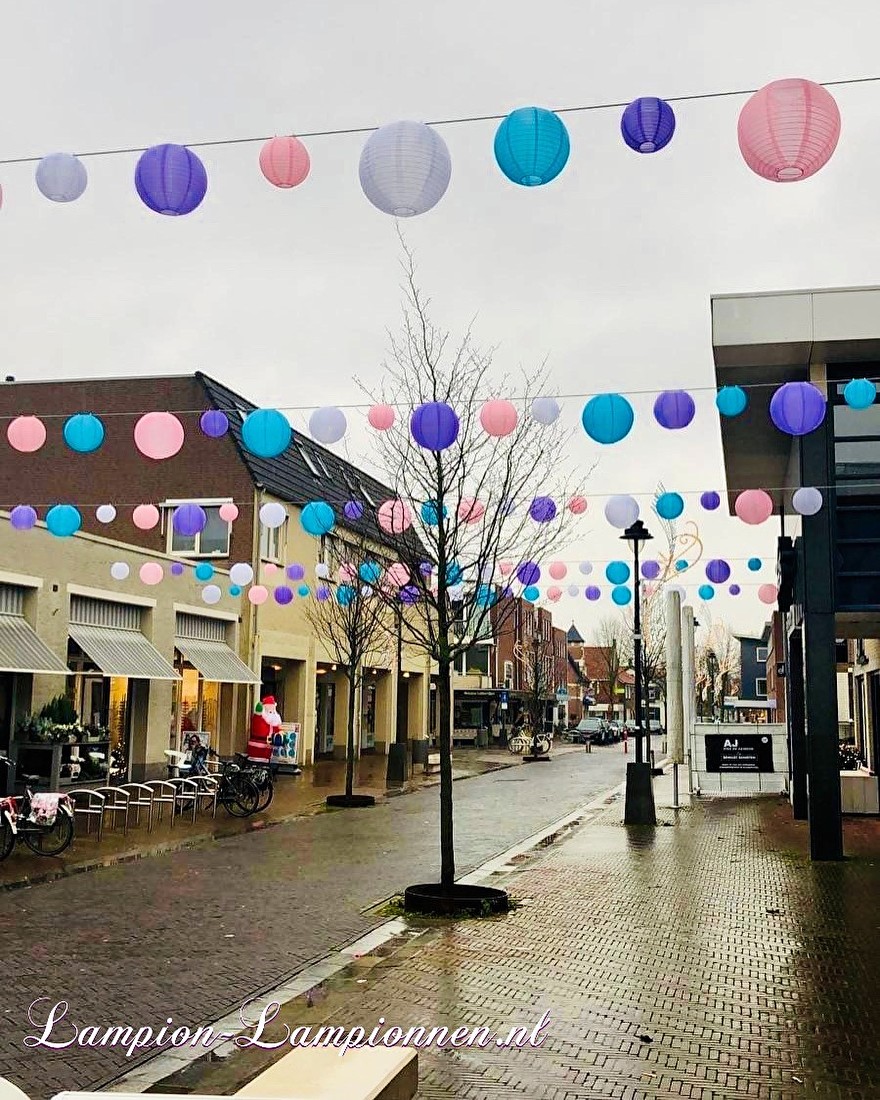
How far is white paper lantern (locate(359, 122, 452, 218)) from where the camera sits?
7.02 meters

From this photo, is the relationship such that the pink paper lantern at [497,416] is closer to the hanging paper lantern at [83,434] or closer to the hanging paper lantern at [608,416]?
the hanging paper lantern at [608,416]

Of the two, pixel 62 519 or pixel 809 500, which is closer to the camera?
pixel 809 500

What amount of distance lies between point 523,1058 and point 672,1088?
2.92 feet

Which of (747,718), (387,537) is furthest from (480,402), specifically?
(747,718)

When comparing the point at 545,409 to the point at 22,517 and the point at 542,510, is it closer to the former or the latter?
the point at 542,510

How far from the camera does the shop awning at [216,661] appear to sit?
26312 millimetres

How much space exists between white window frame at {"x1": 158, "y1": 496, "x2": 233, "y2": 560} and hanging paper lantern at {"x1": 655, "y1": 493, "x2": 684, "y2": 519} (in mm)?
16519

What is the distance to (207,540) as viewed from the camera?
30.2 metres

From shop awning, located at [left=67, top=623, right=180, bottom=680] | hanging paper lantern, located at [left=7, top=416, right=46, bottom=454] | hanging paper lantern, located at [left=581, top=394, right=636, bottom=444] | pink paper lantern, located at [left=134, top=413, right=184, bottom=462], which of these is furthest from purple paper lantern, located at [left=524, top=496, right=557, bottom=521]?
shop awning, located at [left=67, top=623, right=180, bottom=680]

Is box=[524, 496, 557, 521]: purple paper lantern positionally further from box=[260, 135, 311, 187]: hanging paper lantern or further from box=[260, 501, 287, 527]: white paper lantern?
box=[260, 501, 287, 527]: white paper lantern

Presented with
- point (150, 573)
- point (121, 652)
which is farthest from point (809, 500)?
point (121, 652)

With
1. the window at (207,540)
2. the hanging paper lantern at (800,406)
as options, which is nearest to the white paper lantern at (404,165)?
the hanging paper lantern at (800,406)

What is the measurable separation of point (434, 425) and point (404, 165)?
3.94 metres

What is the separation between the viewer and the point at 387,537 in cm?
1374
